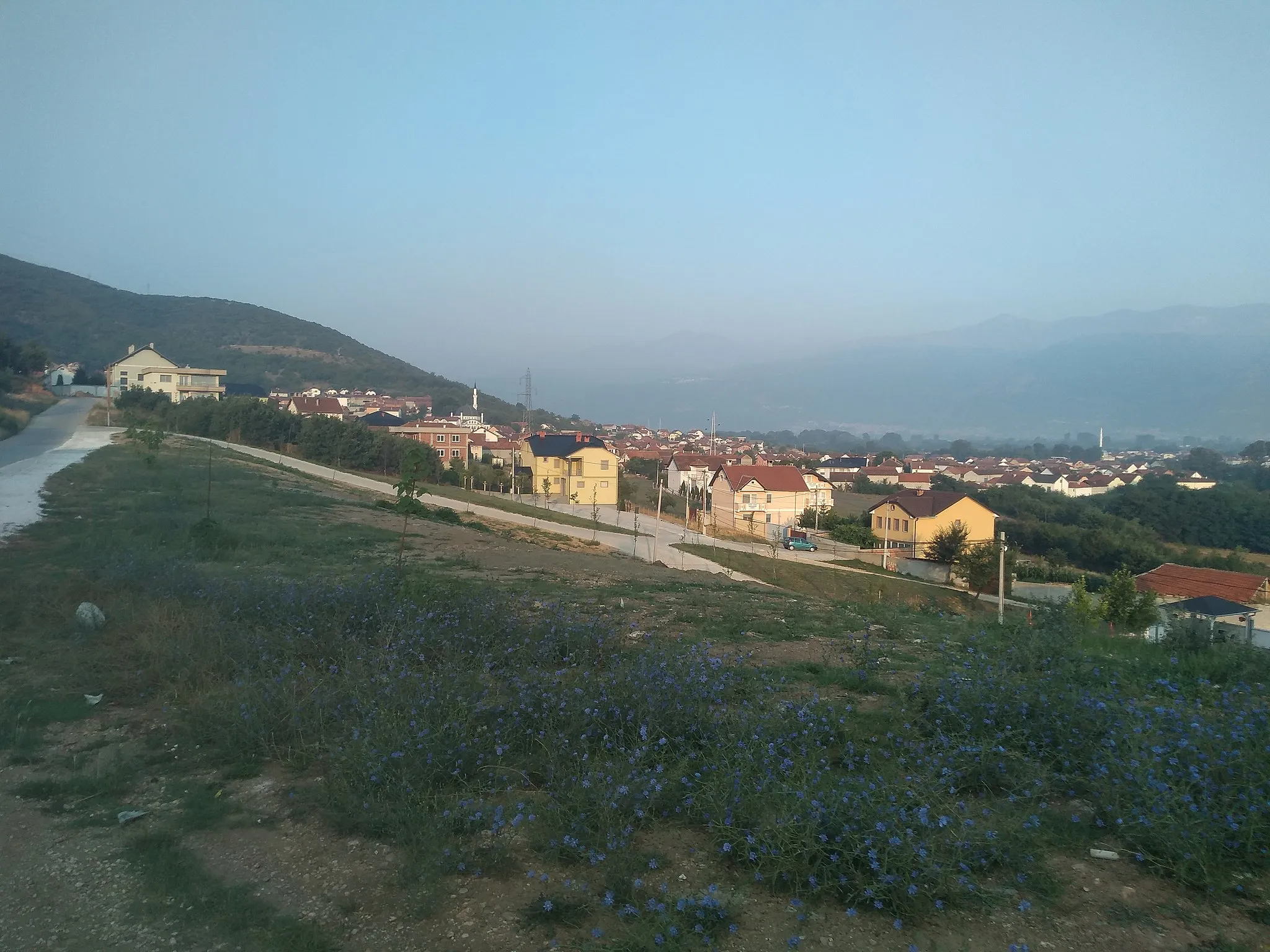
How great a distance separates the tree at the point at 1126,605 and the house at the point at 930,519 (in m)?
18.6

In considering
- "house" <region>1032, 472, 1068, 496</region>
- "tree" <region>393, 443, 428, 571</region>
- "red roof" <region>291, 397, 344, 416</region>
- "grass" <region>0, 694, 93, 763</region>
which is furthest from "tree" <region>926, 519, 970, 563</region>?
"red roof" <region>291, 397, 344, 416</region>

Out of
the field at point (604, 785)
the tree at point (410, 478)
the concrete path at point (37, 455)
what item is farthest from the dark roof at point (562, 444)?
the field at point (604, 785)

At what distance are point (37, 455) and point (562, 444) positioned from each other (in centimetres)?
3191

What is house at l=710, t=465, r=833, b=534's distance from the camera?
52.7 meters

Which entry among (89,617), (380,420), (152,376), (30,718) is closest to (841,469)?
(380,420)

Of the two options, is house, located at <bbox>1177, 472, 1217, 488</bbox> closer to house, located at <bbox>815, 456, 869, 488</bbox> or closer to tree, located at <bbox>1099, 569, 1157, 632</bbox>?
house, located at <bbox>815, 456, 869, 488</bbox>

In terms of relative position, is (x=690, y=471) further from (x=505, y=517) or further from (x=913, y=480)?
(x=505, y=517)

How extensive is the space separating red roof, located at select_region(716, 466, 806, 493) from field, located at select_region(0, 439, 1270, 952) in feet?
150

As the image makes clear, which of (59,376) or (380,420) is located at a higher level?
(59,376)

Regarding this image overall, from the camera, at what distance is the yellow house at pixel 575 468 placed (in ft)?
174

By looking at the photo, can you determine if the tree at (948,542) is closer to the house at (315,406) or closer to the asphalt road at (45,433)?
the asphalt road at (45,433)

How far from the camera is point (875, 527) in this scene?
46.1 m

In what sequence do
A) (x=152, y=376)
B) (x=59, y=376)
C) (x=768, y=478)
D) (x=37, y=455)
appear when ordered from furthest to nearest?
(x=59, y=376), (x=152, y=376), (x=768, y=478), (x=37, y=455)

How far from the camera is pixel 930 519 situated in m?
40.8
